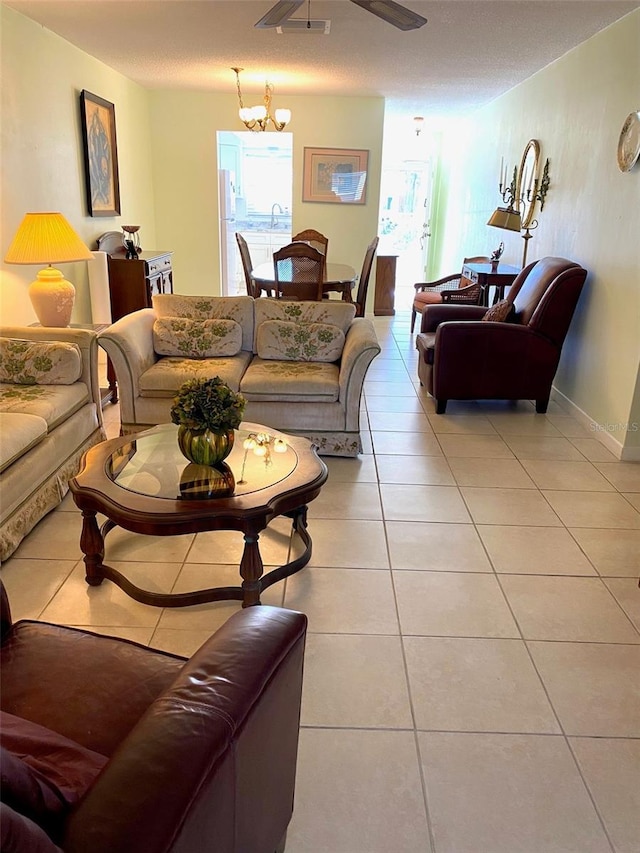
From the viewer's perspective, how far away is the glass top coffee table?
2.07 metres

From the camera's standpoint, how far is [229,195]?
7676 millimetres

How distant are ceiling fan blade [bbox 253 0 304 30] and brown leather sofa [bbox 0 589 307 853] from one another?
263cm

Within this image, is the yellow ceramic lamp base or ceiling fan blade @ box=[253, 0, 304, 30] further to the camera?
the yellow ceramic lamp base

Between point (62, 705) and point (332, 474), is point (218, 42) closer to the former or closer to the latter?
point (332, 474)

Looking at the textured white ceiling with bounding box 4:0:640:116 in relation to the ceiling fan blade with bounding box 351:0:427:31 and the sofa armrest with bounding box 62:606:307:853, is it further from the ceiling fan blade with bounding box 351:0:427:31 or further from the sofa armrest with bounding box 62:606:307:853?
the sofa armrest with bounding box 62:606:307:853

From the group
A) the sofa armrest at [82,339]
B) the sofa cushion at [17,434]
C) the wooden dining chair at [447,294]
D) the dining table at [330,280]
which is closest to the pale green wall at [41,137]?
the sofa armrest at [82,339]

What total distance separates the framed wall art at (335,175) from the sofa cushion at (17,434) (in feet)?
17.9

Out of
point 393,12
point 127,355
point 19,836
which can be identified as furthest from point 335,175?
point 19,836

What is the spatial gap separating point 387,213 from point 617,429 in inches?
294

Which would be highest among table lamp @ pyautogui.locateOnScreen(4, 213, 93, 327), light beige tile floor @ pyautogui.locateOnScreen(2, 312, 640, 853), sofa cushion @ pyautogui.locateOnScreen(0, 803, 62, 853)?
table lamp @ pyautogui.locateOnScreen(4, 213, 93, 327)

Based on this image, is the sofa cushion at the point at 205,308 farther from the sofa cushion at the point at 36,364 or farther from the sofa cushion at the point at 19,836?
the sofa cushion at the point at 19,836

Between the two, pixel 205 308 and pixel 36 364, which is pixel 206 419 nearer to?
pixel 36 364

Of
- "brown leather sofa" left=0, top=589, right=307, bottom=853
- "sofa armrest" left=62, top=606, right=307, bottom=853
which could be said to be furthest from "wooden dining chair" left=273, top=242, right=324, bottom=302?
"sofa armrest" left=62, top=606, right=307, bottom=853

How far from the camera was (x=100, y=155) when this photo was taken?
5375 mm
